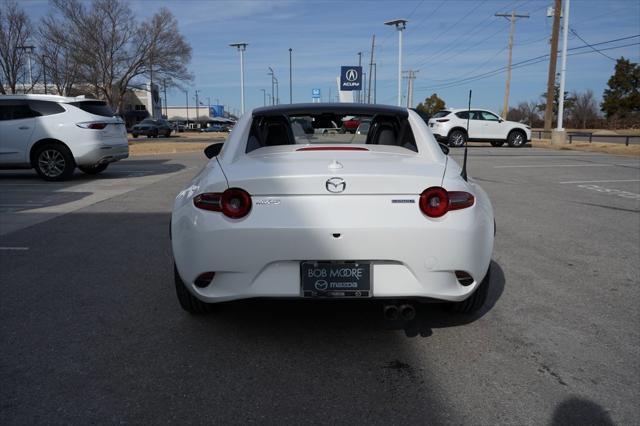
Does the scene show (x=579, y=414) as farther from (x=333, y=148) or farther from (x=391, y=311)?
(x=333, y=148)

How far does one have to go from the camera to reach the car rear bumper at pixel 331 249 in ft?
10.1

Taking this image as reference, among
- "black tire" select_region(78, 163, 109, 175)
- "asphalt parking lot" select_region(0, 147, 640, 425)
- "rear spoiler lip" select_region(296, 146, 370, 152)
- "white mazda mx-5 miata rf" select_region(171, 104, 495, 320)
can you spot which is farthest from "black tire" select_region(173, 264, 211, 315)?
"black tire" select_region(78, 163, 109, 175)

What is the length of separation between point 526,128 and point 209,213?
25.7 m

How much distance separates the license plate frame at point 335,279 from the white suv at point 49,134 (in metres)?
10.3

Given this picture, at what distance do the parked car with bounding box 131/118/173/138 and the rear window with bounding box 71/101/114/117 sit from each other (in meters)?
38.0

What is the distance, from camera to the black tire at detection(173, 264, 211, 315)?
145 inches

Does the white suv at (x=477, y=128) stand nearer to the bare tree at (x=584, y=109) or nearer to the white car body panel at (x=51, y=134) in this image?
the white car body panel at (x=51, y=134)

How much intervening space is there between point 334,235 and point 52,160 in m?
10.9

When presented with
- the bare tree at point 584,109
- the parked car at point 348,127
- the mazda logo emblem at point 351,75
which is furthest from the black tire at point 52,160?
the bare tree at point 584,109

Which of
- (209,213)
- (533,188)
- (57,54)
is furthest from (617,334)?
(57,54)

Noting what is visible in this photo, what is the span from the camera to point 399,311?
3240 millimetres

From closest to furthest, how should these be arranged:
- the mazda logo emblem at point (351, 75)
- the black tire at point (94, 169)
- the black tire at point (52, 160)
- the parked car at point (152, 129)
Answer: the black tire at point (52, 160) → the black tire at point (94, 169) → the mazda logo emblem at point (351, 75) → the parked car at point (152, 129)

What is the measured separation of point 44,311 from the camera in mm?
4125

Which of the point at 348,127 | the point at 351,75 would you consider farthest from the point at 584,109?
the point at 348,127
